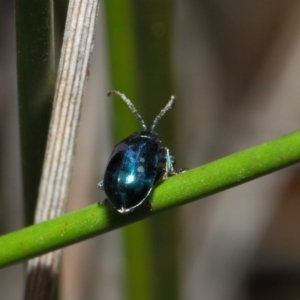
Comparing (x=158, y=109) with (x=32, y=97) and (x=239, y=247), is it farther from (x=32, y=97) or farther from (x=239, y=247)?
(x=239, y=247)

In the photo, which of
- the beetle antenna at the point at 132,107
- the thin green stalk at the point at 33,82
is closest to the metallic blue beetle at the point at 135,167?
the beetle antenna at the point at 132,107

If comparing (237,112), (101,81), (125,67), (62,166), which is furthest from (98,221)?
(237,112)

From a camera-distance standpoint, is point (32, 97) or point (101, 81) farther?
point (101, 81)

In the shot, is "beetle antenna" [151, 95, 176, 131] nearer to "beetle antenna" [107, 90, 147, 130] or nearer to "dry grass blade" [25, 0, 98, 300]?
"beetle antenna" [107, 90, 147, 130]

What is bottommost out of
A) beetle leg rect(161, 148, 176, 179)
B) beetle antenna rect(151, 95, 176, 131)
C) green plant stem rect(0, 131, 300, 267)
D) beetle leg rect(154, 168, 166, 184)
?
green plant stem rect(0, 131, 300, 267)

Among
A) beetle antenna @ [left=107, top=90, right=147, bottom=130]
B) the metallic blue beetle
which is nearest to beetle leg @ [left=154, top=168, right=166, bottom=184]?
the metallic blue beetle

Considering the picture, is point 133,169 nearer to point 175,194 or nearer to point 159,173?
point 159,173

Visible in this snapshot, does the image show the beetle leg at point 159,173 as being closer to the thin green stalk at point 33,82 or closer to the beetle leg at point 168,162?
the beetle leg at point 168,162

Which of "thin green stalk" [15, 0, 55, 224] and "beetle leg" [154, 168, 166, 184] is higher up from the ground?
"thin green stalk" [15, 0, 55, 224]

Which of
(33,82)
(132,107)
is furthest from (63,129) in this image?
(132,107)
